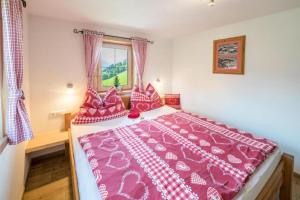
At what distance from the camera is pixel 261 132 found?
2531 mm

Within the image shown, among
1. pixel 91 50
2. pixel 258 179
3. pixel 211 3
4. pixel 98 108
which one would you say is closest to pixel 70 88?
pixel 98 108

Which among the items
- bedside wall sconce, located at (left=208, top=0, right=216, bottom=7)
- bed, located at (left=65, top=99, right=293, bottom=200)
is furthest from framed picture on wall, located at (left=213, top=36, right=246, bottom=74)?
bed, located at (left=65, top=99, right=293, bottom=200)

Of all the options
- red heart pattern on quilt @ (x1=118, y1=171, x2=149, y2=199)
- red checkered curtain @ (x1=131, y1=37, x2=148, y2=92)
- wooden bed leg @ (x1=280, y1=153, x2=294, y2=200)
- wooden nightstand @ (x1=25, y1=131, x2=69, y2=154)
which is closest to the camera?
red heart pattern on quilt @ (x1=118, y1=171, x2=149, y2=199)

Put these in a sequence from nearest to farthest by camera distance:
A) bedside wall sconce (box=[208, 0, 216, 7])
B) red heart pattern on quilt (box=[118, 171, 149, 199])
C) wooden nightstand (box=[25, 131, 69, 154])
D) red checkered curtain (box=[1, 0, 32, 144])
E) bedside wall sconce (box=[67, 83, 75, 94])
A: red heart pattern on quilt (box=[118, 171, 149, 199])
red checkered curtain (box=[1, 0, 32, 144])
bedside wall sconce (box=[208, 0, 216, 7])
wooden nightstand (box=[25, 131, 69, 154])
bedside wall sconce (box=[67, 83, 75, 94])

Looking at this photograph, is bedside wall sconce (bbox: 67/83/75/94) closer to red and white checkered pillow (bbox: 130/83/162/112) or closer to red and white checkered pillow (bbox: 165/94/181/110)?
red and white checkered pillow (bbox: 130/83/162/112)

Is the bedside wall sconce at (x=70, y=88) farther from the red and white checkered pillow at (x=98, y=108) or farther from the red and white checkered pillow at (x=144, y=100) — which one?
the red and white checkered pillow at (x=144, y=100)

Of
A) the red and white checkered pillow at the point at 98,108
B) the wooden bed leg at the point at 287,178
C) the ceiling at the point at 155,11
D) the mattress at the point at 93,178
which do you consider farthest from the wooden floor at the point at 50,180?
the ceiling at the point at 155,11

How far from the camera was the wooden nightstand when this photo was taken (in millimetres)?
2092

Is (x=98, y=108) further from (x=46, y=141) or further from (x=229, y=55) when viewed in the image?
(x=229, y=55)

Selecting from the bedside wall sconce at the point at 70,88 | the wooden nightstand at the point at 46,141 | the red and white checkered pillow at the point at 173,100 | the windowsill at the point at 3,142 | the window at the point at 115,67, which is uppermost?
the window at the point at 115,67

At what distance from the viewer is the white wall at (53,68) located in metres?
2.36

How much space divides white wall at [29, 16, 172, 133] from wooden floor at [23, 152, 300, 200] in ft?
1.68

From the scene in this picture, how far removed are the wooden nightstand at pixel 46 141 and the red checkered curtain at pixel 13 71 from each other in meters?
0.86

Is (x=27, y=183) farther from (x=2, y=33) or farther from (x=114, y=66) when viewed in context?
(x=114, y=66)
